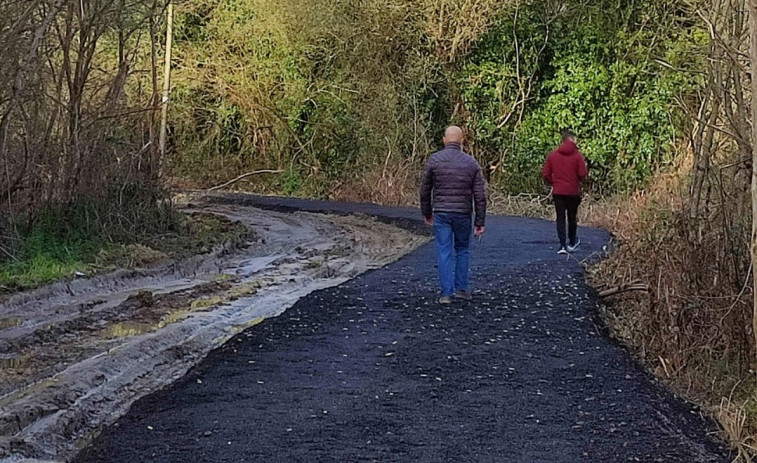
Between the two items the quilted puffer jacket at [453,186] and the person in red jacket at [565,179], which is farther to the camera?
the person in red jacket at [565,179]

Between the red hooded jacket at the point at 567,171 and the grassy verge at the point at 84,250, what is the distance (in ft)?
18.4

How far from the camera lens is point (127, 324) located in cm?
955

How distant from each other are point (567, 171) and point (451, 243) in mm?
4655

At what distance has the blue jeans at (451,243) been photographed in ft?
33.1

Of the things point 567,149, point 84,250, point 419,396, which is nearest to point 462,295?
point 419,396

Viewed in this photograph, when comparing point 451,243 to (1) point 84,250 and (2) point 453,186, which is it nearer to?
(2) point 453,186

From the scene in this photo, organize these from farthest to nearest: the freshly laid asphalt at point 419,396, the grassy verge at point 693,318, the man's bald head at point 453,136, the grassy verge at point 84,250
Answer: the grassy verge at point 84,250 → the man's bald head at point 453,136 → the grassy verge at point 693,318 → the freshly laid asphalt at point 419,396

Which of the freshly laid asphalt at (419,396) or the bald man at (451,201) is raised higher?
the bald man at (451,201)

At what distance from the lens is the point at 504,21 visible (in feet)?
88.4

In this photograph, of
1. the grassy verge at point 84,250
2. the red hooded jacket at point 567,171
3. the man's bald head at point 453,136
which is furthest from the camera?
the red hooded jacket at point 567,171

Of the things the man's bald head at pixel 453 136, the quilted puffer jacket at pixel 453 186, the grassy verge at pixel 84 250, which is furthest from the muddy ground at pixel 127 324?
the man's bald head at pixel 453 136

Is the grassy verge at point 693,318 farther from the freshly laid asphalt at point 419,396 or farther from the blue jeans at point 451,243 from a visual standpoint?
the blue jeans at point 451,243

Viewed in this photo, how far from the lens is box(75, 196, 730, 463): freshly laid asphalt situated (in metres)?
5.54

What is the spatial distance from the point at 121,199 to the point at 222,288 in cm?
418
